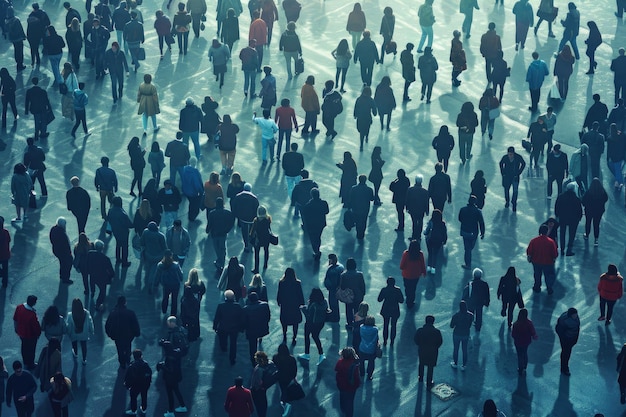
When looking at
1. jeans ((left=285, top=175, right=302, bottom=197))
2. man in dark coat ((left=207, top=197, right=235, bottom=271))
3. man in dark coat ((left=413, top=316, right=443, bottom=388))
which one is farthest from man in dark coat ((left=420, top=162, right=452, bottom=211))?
man in dark coat ((left=413, top=316, right=443, bottom=388))

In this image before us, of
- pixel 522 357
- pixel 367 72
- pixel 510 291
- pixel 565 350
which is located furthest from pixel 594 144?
pixel 522 357

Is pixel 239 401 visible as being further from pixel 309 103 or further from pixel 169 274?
pixel 309 103

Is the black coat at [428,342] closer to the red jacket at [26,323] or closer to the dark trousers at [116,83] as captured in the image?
the red jacket at [26,323]

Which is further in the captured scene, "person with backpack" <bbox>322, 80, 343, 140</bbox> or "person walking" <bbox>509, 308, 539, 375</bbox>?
"person with backpack" <bbox>322, 80, 343, 140</bbox>

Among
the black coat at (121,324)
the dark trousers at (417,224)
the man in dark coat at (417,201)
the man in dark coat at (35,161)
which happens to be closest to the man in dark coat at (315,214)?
the man in dark coat at (417,201)

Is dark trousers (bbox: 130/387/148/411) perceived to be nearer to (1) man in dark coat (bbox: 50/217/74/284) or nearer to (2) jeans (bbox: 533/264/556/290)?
(1) man in dark coat (bbox: 50/217/74/284)

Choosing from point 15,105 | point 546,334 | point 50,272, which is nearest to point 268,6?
point 15,105

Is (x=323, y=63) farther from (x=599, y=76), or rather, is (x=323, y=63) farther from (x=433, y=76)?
(x=599, y=76)
